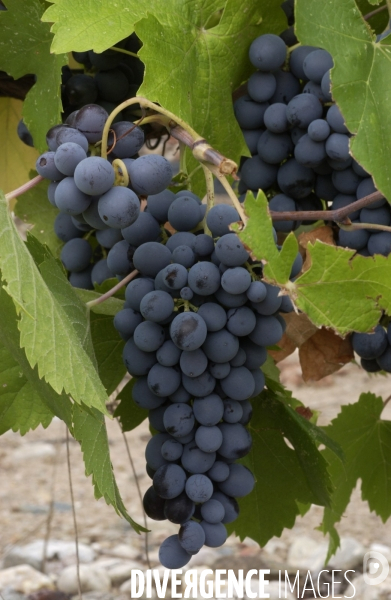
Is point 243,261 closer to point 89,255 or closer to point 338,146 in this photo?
point 338,146

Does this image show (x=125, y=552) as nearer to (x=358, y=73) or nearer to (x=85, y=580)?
(x=85, y=580)

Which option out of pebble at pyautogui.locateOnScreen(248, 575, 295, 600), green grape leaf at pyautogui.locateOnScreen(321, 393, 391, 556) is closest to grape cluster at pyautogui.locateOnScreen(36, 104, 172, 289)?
green grape leaf at pyautogui.locateOnScreen(321, 393, 391, 556)

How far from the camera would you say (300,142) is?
79 cm

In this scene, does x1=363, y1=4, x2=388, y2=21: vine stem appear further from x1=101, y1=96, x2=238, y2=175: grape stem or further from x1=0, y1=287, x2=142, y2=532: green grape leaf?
x1=0, y1=287, x2=142, y2=532: green grape leaf

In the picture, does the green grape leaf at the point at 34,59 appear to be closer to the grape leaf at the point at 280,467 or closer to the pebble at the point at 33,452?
the grape leaf at the point at 280,467

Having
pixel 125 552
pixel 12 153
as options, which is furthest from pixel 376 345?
pixel 125 552

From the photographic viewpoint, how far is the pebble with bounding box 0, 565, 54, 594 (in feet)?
6.85

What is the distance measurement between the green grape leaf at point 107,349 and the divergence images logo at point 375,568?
1528mm

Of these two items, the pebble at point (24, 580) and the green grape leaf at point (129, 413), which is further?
the pebble at point (24, 580)

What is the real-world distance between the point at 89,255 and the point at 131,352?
0.83 feet

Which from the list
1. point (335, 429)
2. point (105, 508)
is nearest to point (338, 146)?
point (335, 429)

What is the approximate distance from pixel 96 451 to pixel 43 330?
0.13 m

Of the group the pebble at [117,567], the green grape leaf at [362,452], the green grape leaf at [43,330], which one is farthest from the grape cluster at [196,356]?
the pebble at [117,567]

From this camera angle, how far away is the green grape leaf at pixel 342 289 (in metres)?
0.63
